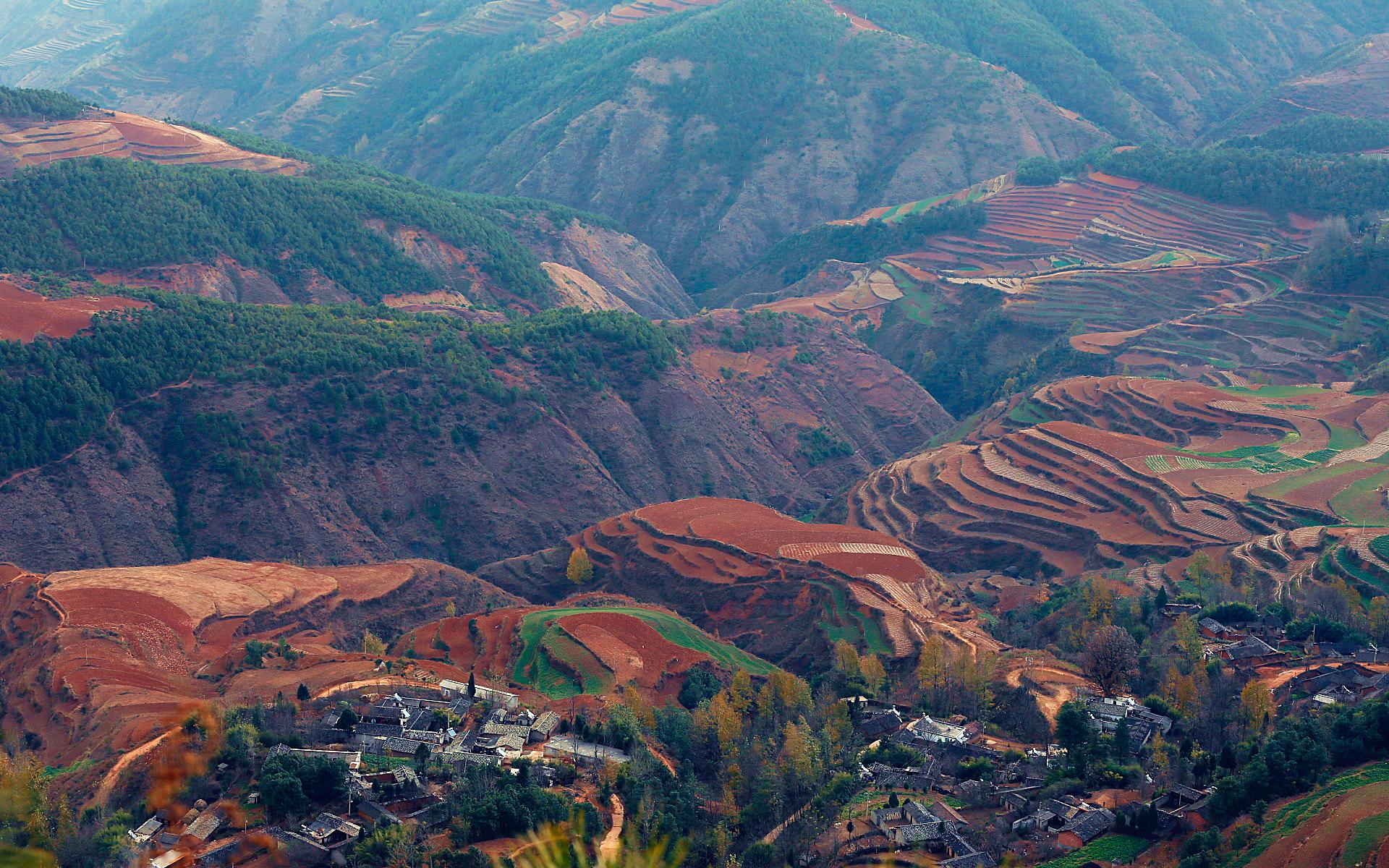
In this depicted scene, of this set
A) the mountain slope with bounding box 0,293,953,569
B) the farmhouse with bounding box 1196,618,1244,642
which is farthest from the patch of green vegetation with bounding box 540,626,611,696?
the farmhouse with bounding box 1196,618,1244,642

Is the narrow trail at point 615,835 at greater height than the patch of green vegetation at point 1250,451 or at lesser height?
greater

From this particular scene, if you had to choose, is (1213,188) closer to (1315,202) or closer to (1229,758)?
(1315,202)

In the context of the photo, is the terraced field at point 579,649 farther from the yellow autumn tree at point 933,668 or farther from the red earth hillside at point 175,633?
the yellow autumn tree at point 933,668

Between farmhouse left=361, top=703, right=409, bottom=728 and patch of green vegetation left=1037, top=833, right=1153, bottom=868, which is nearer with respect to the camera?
patch of green vegetation left=1037, top=833, right=1153, bottom=868

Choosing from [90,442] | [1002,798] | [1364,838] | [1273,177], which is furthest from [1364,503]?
[90,442]

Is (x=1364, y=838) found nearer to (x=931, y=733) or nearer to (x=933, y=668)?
(x=931, y=733)

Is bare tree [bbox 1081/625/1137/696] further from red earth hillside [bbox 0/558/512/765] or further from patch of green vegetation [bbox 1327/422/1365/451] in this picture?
patch of green vegetation [bbox 1327/422/1365/451]

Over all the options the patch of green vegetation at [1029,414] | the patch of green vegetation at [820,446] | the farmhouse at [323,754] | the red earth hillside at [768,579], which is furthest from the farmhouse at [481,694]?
the patch of green vegetation at [820,446]

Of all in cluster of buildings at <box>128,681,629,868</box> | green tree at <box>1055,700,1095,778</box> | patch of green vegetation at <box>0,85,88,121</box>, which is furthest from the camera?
patch of green vegetation at <box>0,85,88,121</box>
